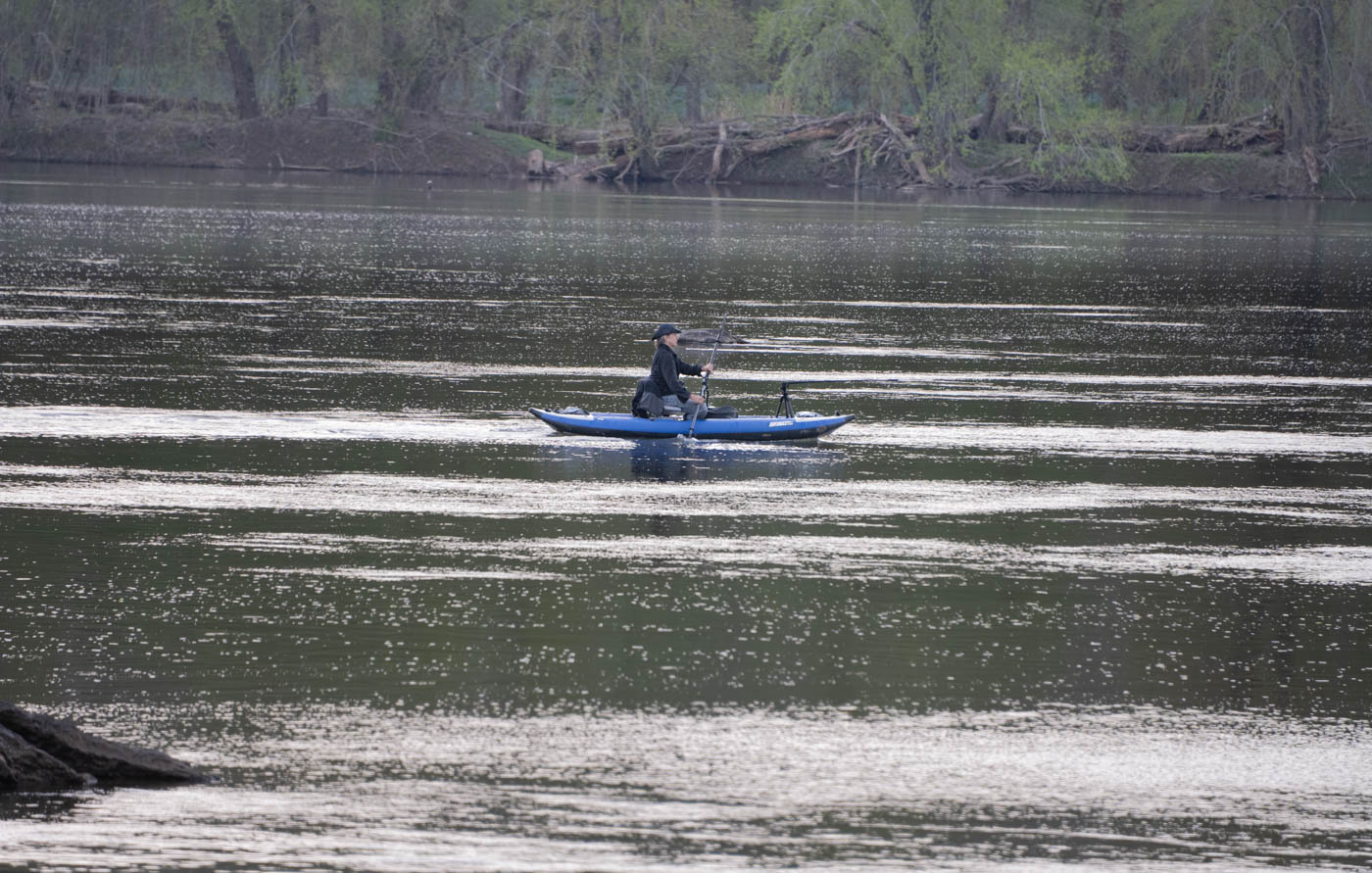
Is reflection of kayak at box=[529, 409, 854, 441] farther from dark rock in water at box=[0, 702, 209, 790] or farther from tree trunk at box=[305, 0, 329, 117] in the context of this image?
tree trunk at box=[305, 0, 329, 117]

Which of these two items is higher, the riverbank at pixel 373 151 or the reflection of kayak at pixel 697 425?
the riverbank at pixel 373 151

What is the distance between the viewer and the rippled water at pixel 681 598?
30.3ft

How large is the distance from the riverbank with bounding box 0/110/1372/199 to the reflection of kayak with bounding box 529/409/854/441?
6608 centimetres

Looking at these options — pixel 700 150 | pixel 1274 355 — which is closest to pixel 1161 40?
pixel 700 150

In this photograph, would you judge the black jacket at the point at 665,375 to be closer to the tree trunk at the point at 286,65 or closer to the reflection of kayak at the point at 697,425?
the reflection of kayak at the point at 697,425

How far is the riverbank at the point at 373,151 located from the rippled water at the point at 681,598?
185ft

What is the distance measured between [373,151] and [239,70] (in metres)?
6.41

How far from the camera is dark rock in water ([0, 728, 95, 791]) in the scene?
926cm

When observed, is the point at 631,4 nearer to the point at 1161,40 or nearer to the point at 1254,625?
the point at 1161,40

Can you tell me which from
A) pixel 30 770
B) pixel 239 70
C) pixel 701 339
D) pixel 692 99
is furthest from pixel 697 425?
pixel 239 70

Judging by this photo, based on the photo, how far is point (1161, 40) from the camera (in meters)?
79.1

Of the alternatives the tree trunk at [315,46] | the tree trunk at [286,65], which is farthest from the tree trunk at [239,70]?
the tree trunk at [315,46]

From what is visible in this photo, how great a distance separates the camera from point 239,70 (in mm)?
87125

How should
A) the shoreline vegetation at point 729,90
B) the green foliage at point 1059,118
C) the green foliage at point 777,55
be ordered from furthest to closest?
the shoreline vegetation at point 729,90, the green foliage at point 777,55, the green foliage at point 1059,118
